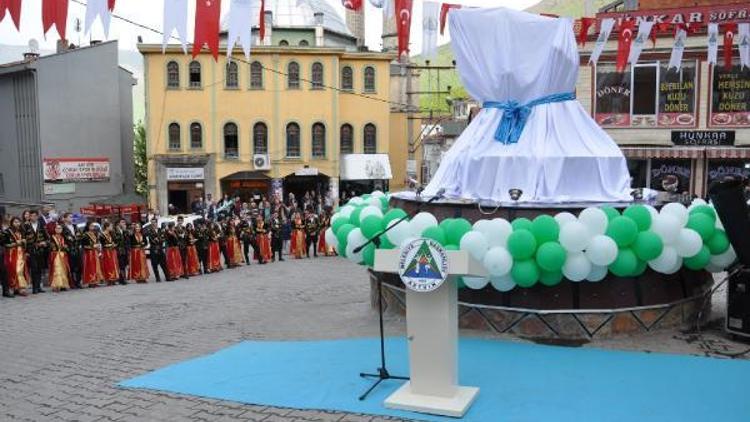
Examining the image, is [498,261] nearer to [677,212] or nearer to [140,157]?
[677,212]

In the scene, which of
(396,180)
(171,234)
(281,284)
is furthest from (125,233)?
(396,180)

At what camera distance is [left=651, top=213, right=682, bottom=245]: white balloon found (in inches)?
336

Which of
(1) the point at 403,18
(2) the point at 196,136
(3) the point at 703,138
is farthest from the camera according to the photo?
(2) the point at 196,136

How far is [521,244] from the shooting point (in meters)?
8.17

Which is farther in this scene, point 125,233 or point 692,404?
point 125,233

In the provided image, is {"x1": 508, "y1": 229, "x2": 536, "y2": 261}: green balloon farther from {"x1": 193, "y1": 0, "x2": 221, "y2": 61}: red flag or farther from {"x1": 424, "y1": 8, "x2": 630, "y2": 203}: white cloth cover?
{"x1": 193, "y1": 0, "x2": 221, "y2": 61}: red flag

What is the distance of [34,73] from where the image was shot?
102 feet

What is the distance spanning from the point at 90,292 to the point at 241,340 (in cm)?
686

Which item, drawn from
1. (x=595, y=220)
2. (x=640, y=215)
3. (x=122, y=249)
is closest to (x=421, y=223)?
(x=595, y=220)

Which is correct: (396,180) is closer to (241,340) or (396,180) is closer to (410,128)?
(410,128)

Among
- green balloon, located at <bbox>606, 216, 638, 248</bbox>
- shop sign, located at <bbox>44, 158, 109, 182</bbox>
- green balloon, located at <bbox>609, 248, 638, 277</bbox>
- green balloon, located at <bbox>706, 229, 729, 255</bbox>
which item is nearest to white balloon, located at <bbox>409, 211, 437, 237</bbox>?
green balloon, located at <bbox>606, 216, 638, 248</bbox>

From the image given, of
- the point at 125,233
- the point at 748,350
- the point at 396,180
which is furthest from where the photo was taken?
the point at 396,180

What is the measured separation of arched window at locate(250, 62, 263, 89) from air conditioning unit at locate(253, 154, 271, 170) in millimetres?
3551

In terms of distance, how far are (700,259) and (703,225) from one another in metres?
0.44
